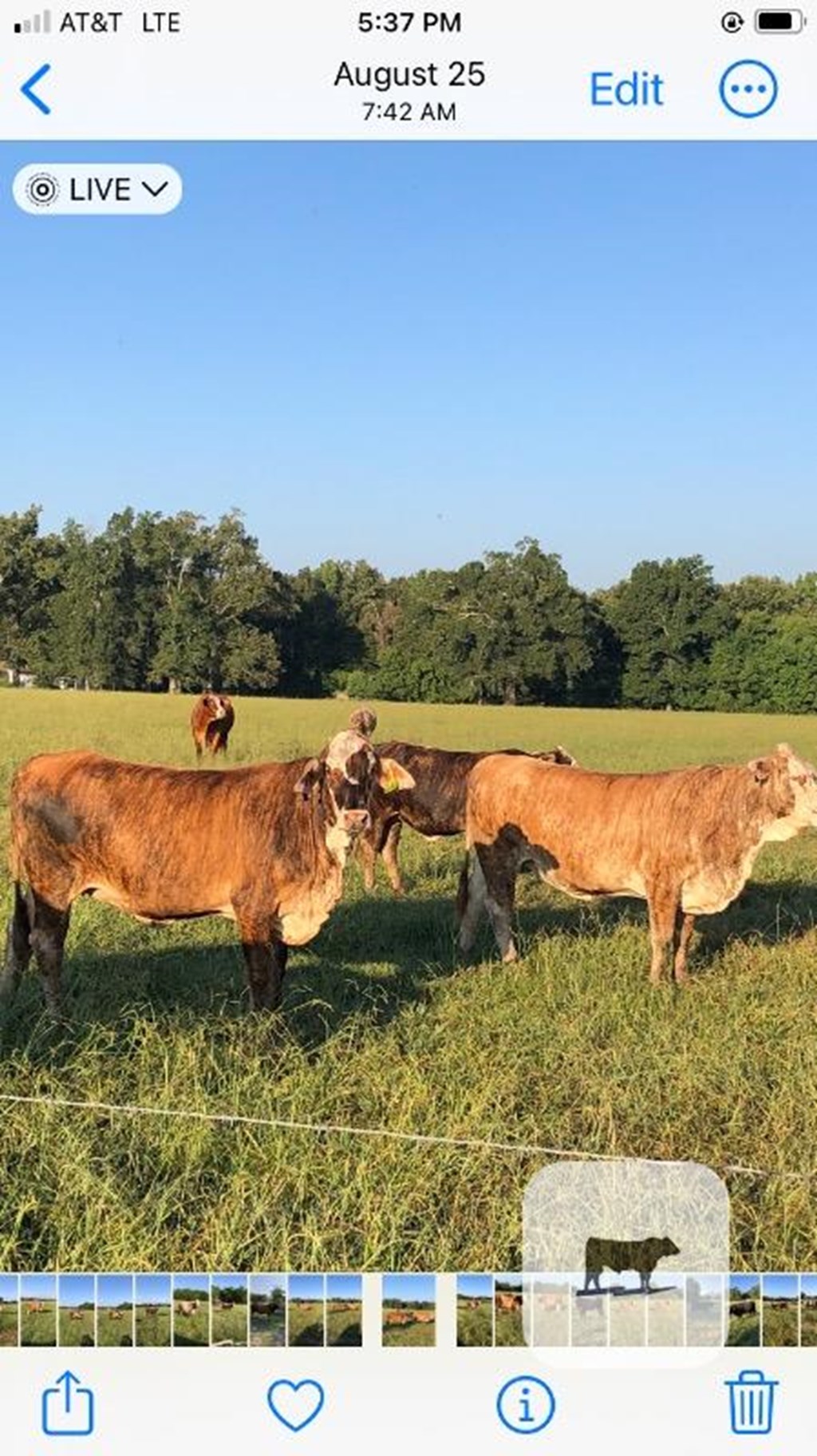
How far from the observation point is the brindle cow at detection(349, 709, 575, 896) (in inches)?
393

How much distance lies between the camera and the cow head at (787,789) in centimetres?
658

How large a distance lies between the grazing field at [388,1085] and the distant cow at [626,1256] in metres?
1.28

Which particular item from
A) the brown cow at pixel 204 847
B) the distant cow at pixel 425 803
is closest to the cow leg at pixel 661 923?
the brown cow at pixel 204 847

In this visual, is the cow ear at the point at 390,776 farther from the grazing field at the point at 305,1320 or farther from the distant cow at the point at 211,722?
the distant cow at the point at 211,722

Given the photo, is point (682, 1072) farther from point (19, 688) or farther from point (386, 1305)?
point (19, 688)

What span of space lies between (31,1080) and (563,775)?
4.42 meters

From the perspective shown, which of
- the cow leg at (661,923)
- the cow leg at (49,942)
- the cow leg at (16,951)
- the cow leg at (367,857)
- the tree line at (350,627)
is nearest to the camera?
the cow leg at (49,942)

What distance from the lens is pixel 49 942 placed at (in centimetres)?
555

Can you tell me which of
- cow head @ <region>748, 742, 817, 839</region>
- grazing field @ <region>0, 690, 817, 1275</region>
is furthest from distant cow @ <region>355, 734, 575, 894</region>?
cow head @ <region>748, 742, 817, 839</region>

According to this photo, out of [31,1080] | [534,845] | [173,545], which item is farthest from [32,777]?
[173,545]

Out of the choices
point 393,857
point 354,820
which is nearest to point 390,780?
point 354,820
